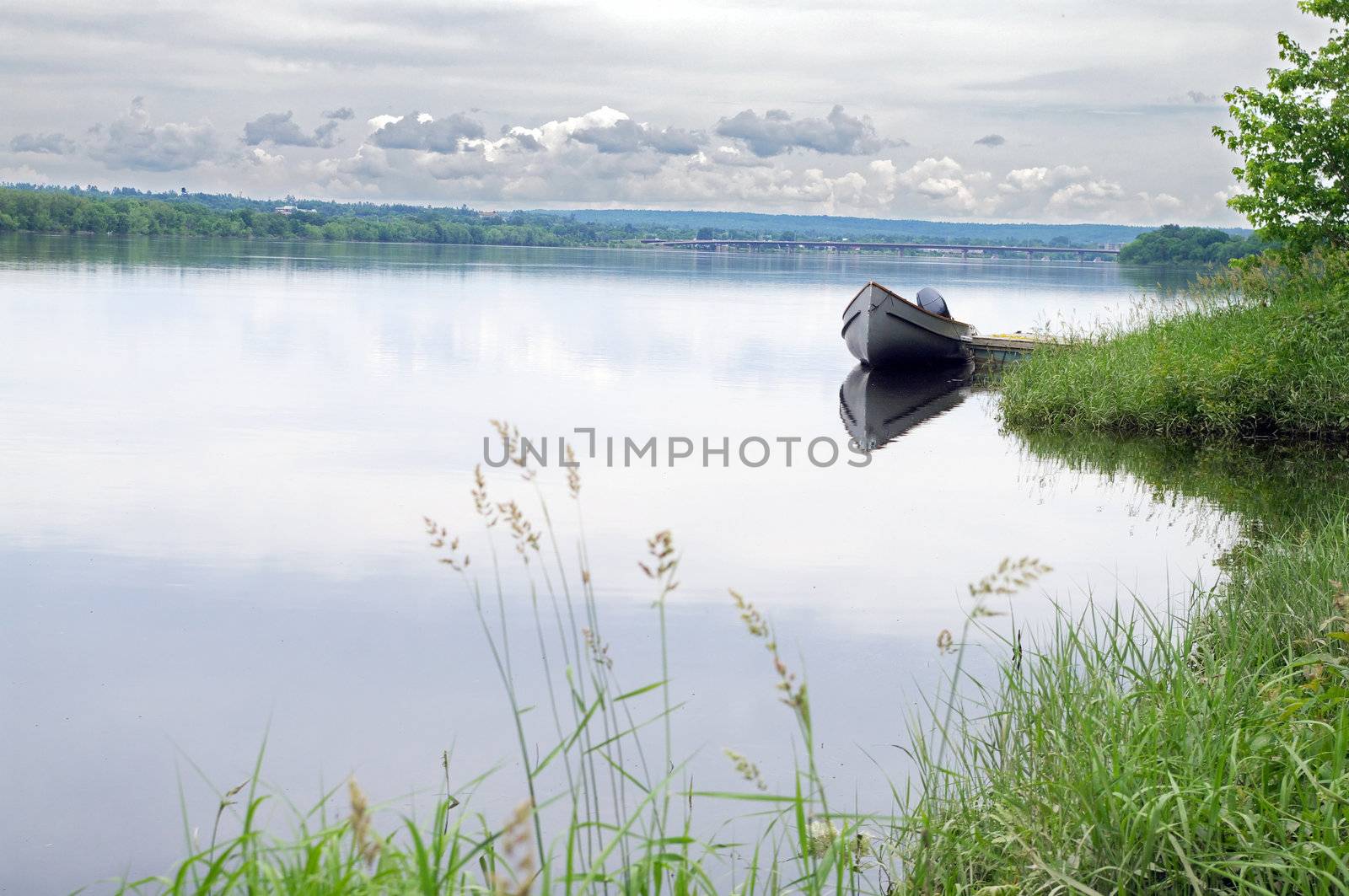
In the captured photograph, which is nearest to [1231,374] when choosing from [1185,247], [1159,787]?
[1159,787]

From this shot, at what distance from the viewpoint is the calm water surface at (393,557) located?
263 inches

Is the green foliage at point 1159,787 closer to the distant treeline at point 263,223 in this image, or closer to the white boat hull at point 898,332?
the white boat hull at point 898,332

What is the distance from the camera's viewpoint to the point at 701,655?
834 cm

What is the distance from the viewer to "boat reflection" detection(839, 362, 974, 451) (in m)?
20.6

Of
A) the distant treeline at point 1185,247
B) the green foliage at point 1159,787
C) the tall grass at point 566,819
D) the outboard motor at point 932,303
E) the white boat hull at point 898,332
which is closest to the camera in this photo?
the tall grass at point 566,819

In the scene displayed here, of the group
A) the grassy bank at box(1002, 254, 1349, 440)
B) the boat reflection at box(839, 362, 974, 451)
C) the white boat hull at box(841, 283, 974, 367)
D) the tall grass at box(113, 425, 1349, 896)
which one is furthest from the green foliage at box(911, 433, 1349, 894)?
the white boat hull at box(841, 283, 974, 367)

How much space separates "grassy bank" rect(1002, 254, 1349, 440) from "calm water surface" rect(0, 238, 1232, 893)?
1.28 meters

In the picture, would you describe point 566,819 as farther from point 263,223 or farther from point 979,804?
point 263,223

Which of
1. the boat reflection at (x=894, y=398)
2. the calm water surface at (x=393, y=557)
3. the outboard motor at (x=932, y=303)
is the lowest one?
the calm water surface at (x=393, y=557)

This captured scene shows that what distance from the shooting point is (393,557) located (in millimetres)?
10711

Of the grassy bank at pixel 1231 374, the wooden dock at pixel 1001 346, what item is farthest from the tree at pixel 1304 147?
the wooden dock at pixel 1001 346

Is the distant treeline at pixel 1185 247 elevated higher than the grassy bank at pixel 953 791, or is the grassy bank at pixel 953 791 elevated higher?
the distant treeline at pixel 1185 247

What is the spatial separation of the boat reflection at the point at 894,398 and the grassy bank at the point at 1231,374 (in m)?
1.94

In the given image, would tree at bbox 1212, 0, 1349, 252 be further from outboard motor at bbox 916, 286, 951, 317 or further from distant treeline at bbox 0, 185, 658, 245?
distant treeline at bbox 0, 185, 658, 245
